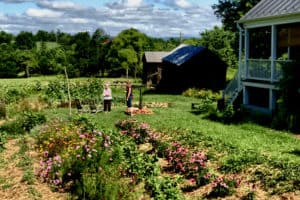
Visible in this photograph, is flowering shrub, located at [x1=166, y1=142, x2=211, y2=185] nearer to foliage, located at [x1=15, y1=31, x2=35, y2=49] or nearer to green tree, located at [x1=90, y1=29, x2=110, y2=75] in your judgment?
green tree, located at [x1=90, y1=29, x2=110, y2=75]

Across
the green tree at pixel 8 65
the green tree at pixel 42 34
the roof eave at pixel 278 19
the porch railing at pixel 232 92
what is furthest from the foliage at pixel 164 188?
the green tree at pixel 42 34

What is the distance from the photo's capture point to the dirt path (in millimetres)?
10094

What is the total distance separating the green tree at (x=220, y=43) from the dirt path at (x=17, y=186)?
5007cm

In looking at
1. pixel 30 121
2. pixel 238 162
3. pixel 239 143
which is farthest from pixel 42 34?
pixel 238 162

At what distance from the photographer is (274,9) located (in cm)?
1991

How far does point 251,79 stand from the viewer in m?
21.3

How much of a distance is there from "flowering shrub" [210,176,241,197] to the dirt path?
3.26 metres

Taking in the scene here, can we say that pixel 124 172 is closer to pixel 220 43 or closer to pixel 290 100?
pixel 290 100

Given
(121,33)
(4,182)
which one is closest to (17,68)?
(121,33)

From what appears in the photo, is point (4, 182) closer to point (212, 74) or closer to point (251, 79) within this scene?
point (251, 79)

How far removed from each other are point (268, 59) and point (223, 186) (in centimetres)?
1252

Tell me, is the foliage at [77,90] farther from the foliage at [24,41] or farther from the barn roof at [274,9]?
the foliage at [24,41]

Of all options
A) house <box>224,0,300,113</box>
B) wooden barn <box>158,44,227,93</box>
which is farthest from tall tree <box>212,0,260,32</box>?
house <box>224,0,300,113</box>

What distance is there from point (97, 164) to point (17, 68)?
64638 mm
